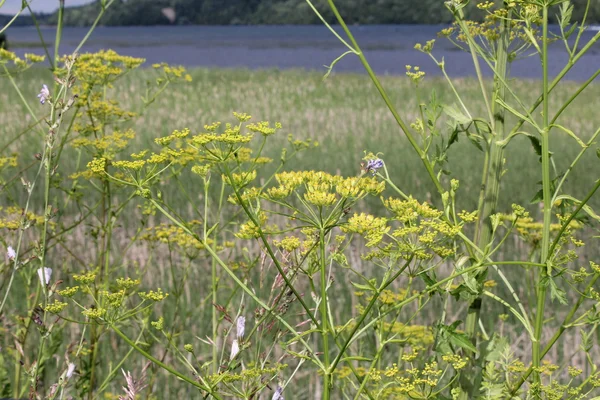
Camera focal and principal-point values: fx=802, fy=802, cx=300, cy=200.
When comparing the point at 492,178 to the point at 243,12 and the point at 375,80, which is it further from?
the point at 243,12

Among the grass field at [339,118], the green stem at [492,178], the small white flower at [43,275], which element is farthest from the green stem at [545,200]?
the grass field at [339,118]

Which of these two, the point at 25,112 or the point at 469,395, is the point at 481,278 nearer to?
the point at 469,395

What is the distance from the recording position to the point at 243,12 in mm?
150125

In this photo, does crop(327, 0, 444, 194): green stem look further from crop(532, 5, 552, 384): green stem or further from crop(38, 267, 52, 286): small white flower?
crop(38, 267, 52, 286): small white flower

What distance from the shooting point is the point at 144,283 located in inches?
192

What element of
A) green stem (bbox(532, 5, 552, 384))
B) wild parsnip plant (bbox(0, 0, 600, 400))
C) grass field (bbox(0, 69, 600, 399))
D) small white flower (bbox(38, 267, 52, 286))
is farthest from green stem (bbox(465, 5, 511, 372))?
small white flower (bbox(38, 267, 52, 286))

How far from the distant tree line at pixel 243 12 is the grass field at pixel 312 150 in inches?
4154

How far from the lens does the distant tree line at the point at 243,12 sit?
129625mm

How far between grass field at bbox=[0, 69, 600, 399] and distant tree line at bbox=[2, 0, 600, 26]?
105501 mm

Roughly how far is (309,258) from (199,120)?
35.4 feet

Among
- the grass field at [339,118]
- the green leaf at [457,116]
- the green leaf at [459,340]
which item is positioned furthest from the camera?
the grass field at [339,118]

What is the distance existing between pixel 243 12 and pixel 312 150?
144420mm

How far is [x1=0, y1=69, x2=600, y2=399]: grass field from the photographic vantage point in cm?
450

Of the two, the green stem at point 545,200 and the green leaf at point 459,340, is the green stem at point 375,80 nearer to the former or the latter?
the green stem at point 545,200
